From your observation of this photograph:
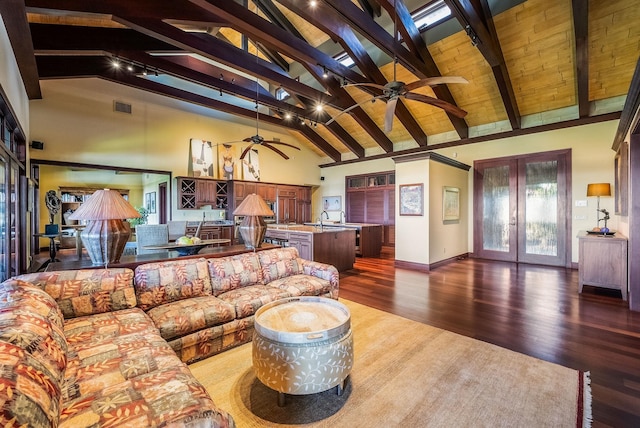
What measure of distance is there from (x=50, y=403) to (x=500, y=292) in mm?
4937

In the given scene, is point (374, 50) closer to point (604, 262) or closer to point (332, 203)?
point (604, 262)

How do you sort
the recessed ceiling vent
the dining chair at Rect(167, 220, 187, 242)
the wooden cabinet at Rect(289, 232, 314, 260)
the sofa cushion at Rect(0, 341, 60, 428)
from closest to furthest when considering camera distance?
the sofa cushion at Rect(0, 341, 60, 428), the wooden cabinet at Rect(289, 232, 314, 260), the dining chair at Rect(167, 220, 187, 242), the recessed ceiling vent

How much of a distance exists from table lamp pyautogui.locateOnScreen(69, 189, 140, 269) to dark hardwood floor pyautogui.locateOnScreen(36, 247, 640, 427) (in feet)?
9.48

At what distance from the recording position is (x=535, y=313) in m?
3.37

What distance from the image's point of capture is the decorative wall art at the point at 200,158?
7898 millimetres

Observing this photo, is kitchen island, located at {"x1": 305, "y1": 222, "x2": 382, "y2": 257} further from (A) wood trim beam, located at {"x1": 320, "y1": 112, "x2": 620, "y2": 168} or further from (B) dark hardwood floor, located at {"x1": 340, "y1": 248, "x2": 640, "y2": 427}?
(A) wood trim beam, located at {"x1": 320, "y1": 112, "x2": 620, "y2": 168}

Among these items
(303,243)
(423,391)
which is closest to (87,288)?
(423,391)

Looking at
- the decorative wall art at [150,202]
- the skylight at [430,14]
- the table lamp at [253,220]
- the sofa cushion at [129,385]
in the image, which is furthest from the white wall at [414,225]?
the decorative wall art at [150,202]

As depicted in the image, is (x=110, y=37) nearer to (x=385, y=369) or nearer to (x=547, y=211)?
(x=385, y=369)

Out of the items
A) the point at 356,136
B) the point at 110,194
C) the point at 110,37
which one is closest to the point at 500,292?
the point at 110,194

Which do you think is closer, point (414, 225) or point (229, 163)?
point (414, 225)

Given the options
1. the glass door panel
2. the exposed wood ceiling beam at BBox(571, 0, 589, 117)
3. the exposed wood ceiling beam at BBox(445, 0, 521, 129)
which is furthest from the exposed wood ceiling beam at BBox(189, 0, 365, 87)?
the glass door panel

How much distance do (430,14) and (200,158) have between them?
6.54 meters

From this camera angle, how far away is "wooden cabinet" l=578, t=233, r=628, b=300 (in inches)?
150
